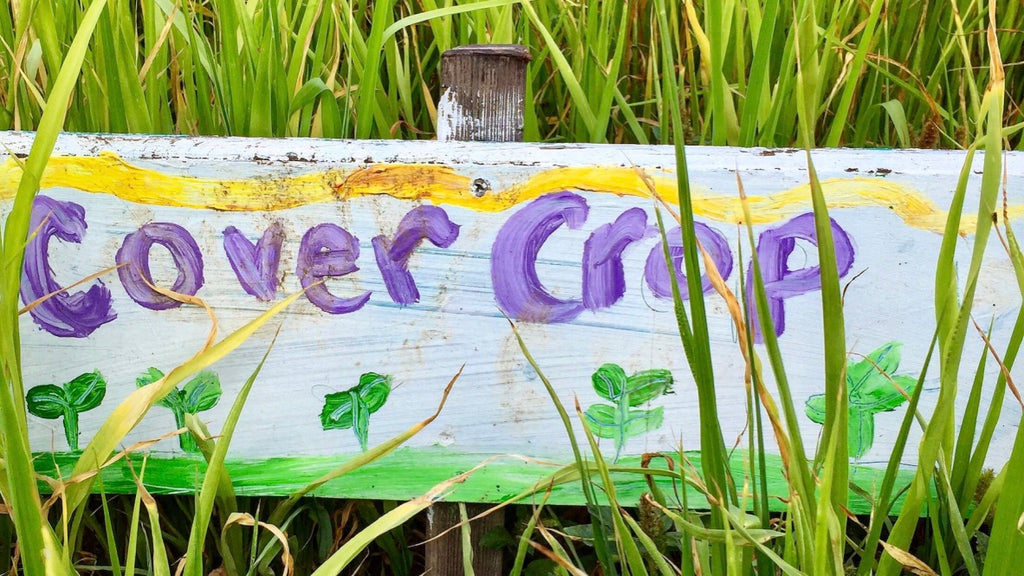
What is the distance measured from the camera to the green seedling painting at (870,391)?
2.33 ft

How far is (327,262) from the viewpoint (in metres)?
0.71

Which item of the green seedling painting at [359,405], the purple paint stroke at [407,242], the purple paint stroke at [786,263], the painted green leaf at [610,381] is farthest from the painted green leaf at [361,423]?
the purple paint stroke at [786,263]

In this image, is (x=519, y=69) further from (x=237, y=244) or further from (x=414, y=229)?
(x=237, y=244)

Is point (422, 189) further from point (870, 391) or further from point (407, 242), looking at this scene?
point (870, 391)

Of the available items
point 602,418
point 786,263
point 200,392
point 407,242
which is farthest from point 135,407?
point 786,263

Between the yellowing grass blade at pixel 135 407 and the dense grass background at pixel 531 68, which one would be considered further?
the dense grass background at pixel 531 68

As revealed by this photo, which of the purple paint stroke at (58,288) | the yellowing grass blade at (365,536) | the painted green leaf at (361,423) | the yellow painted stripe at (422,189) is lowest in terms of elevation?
the yellowing grass blade at (365,536)

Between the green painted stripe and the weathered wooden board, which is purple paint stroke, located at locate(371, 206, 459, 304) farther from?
the green painted stripe

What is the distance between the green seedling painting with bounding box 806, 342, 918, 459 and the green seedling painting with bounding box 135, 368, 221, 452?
20.7 inches

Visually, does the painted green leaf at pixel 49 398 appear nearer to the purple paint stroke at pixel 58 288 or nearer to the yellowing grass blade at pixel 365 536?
the purple paint stroke at pixel 58 288

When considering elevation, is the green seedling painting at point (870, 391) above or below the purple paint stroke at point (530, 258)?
below

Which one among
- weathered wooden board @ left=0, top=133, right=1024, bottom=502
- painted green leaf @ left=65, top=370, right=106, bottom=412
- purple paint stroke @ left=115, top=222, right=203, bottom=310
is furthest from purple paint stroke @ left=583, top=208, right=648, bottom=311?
painted green leaf @ left=65, top=370, right=106, bottom=412

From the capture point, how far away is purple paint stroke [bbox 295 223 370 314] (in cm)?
71

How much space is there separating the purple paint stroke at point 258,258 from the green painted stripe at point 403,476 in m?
0.16
